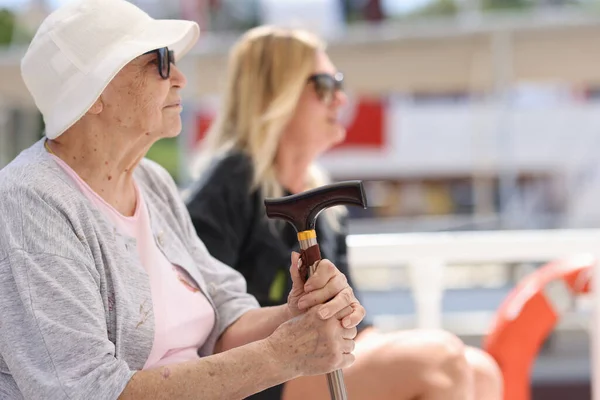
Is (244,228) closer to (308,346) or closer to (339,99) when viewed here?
(339,99)

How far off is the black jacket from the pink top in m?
0.43

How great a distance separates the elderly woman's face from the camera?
1416 millimetres

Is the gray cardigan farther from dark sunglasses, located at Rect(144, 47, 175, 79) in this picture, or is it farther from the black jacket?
the black jacket

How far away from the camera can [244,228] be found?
2.10 metres

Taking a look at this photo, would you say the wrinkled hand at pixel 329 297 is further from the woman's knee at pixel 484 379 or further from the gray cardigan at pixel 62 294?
the woman's knee at pixel 484 379

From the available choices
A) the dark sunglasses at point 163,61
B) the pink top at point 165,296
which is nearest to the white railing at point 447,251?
the pink top at point 165,296

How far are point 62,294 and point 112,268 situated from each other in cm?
14

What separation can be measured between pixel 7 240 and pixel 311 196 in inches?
19.1

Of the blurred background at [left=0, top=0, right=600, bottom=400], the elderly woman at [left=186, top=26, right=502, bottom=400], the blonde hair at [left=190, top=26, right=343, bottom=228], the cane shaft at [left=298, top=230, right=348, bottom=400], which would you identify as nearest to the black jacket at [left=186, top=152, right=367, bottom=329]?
the elderly woman at [left=186, top=26, right=502, bottom=400]

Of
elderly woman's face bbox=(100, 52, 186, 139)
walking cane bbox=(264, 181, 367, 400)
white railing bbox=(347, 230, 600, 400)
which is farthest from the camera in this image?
white railing bbox=(347, 230, 600, 400)

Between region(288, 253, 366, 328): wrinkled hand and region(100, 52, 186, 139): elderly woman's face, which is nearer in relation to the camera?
region(288, 253, 366, 328): wrinkled hand

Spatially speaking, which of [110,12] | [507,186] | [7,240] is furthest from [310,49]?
[507,186]

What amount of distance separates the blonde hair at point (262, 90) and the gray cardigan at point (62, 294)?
0.87 metres

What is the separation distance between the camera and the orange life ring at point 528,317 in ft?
8.17
